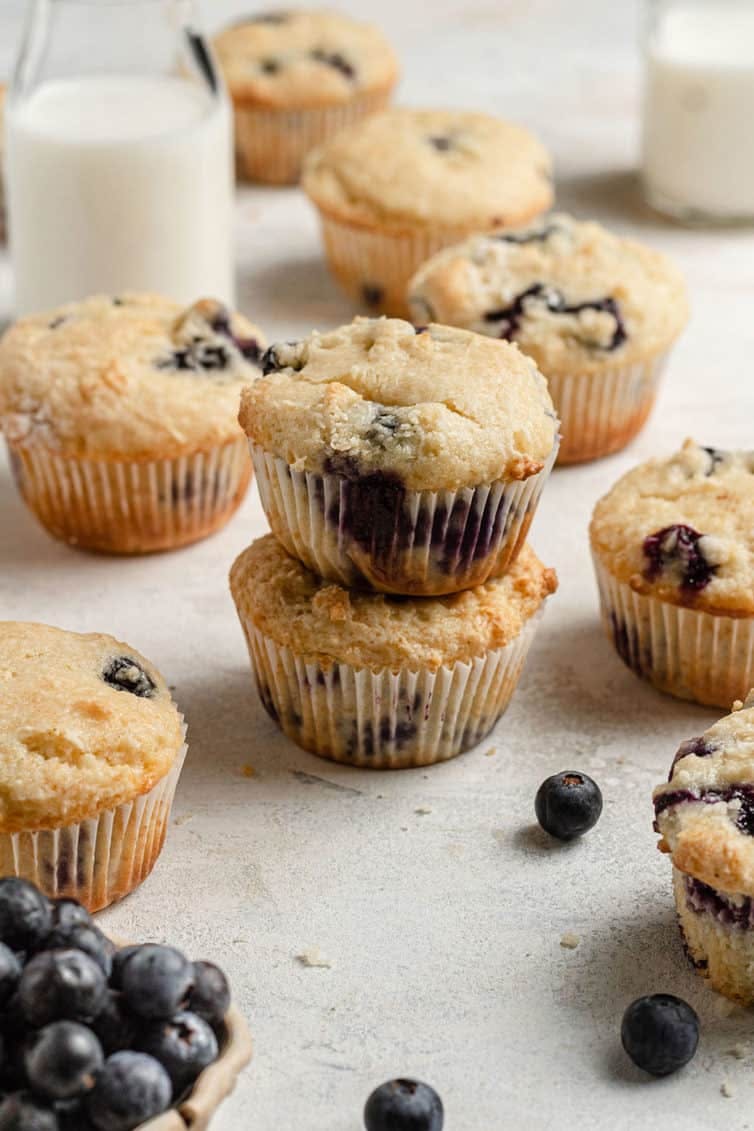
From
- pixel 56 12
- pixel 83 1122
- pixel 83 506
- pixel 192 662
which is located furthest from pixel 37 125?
pixel 83 1122

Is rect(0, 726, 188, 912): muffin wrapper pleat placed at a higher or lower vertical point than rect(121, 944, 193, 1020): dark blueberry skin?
lower

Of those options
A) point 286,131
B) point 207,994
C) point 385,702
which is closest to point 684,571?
point 385,702

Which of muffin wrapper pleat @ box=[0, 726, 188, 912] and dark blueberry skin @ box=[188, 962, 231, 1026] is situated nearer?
dark blueberry skin @ box=[188, 962, 231, 1026]

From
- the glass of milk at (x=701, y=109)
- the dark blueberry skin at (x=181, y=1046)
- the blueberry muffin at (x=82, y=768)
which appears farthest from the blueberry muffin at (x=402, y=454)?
the glass of milk at (x=701, y=109)

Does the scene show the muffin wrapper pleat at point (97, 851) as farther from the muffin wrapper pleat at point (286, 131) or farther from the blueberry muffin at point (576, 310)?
the muffin wrapper pleat at point (286, 131)

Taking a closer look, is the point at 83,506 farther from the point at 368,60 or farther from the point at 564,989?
the point at 368,60

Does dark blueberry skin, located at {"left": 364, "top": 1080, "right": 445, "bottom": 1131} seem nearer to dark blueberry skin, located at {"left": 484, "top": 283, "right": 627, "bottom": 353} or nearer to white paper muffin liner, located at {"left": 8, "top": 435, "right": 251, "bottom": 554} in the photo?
white paper muffin liner, located at {"left": 8, "top": 435, "right": 251, "bottom": 554}

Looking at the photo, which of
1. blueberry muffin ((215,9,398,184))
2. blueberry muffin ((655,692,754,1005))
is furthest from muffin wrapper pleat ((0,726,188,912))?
blueberry muffin ((215,9,398,184))
